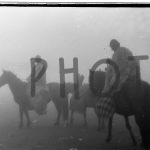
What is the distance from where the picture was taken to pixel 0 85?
244cm

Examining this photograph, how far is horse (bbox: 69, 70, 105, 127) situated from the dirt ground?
0.04 metres

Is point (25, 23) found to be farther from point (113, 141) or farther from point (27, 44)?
point (113, 141)

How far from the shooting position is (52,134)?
238 cm

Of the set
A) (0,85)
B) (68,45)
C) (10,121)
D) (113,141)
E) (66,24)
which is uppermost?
(66,24)

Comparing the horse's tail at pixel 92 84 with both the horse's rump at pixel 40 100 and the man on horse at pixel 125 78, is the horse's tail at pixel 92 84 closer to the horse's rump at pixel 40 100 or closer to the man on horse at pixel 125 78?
the man on horse at pixel 125 78

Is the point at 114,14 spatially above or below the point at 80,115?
above

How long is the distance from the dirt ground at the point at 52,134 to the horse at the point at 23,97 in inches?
1.5

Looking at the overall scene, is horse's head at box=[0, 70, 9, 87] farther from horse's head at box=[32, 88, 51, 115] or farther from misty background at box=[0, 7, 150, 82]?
horse's head at box=[32, 88, 51, 115]

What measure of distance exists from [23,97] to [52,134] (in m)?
0.37

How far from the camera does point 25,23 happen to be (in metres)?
2.42

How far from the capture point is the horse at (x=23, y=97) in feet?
7.86

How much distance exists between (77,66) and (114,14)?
0.49 metres

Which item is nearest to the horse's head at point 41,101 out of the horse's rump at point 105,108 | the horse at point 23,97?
the horse at point 23,97

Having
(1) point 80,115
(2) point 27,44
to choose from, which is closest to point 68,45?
(2) point 27,44
